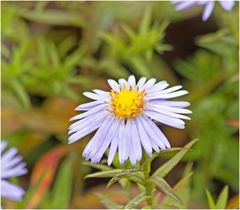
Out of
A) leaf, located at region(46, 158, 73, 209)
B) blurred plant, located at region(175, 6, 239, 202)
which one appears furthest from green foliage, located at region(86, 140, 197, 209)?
blurred plant, located at region(175, 6, 239, 202)

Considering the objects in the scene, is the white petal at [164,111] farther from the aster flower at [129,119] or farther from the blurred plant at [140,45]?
the blurred plant at [140,45]

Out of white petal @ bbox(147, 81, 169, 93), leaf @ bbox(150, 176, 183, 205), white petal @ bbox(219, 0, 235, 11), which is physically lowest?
leaf @ bbox(150, 176, 183, 205)

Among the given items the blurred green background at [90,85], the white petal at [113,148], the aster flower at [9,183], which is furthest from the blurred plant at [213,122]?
the white petal at [113,148]

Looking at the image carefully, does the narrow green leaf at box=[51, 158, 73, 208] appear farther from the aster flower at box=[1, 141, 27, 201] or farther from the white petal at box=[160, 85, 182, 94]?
the white petal at box=[160, 85, 182, 94]

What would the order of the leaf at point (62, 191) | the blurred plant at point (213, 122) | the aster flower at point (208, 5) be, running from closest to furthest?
the aster flower at point (208, 5)
the leaf at point (62, 191)
the blurred plant at point (213, 122)

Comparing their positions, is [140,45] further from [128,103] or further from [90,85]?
[128,103]

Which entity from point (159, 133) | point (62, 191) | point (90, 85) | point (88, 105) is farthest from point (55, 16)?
point (159, 133)
